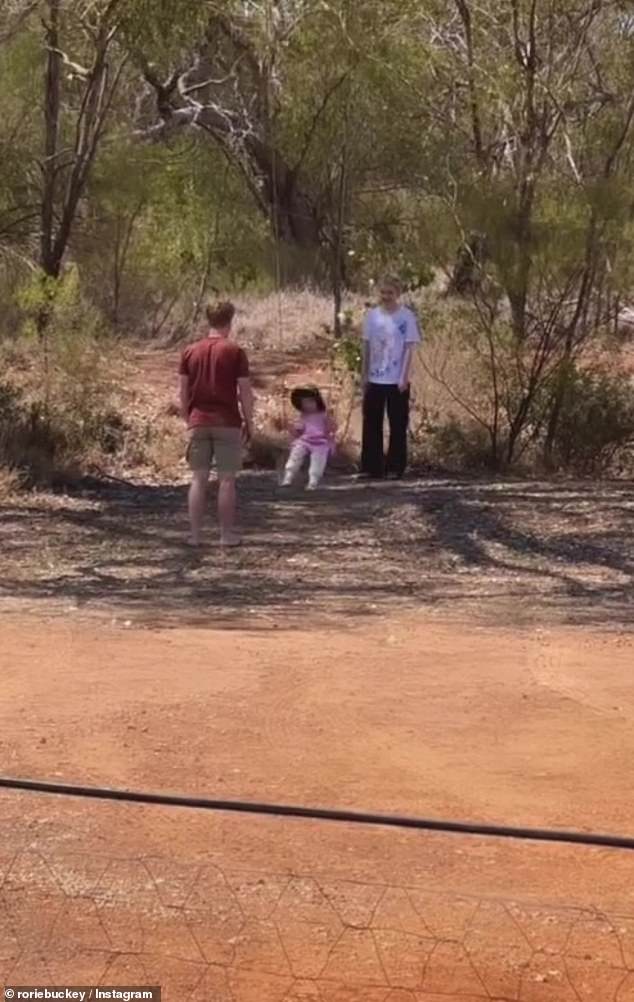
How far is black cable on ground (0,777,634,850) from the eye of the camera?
4652mm

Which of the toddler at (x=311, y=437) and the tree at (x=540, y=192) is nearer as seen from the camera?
the toddler at (x=311, y=437)

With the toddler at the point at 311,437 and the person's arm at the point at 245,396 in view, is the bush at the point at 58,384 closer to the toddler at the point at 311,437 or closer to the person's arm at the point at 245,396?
the toddler at the point at 311,437

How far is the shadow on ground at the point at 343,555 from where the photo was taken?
878cm

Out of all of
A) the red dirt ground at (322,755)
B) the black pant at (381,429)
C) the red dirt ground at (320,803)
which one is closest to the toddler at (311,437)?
the black pant at (381,429)

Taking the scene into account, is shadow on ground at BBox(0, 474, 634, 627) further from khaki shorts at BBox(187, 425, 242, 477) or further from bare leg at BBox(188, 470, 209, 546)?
khaki shorts at BBox(187, 425, 242, 477)

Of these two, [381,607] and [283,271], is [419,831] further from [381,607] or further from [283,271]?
[283,271]

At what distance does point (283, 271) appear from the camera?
943 inches

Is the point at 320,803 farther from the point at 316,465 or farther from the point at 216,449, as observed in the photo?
the point at 316,465

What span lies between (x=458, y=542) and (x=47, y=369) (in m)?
5.46

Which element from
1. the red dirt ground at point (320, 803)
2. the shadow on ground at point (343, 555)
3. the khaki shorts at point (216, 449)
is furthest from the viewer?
the khaki shorts at point (216, 449)

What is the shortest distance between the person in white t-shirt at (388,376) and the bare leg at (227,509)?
3.08 meters

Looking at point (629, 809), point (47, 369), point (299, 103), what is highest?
point (299, 103)

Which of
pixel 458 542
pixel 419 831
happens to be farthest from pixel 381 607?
pixel 419 831

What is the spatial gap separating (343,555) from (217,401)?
52.3 inches
